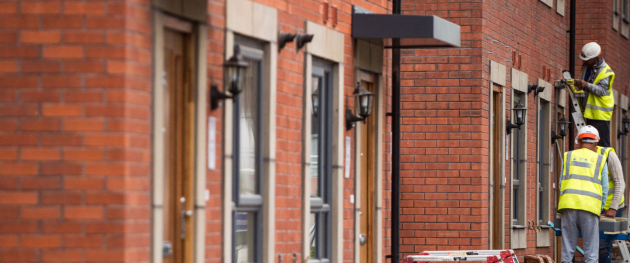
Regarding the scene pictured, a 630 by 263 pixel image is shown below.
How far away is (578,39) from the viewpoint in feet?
71.5

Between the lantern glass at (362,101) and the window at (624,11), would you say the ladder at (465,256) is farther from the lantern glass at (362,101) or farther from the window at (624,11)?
the window at (624,11)

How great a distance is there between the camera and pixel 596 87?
1491cm

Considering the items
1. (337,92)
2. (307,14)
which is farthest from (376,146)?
(307,14)

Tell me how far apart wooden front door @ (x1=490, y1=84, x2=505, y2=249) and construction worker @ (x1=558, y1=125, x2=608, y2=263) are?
1.69 m

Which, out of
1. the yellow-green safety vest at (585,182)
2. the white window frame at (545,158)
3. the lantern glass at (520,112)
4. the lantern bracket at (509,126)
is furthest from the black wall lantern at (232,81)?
the white window frame at (545,158)

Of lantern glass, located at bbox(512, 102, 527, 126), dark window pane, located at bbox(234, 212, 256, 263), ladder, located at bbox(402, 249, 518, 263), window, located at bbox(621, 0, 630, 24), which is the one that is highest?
window, located at bbox(621, 0, 630, 24)

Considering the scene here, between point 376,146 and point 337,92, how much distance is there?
1347 mm

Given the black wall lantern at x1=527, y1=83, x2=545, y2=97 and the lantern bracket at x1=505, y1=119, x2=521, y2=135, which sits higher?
the black wall lantern at x1=527, y1=83, x2=545, y2=97

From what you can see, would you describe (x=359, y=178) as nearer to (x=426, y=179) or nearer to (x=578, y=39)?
(x=426, y=179)

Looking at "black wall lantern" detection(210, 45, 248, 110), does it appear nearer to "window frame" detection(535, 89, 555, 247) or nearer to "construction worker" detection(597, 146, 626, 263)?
"construction worker" detection(597, 146, 626, 263)

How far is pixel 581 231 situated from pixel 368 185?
122 inches

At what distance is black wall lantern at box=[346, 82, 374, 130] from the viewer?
10.3 meters

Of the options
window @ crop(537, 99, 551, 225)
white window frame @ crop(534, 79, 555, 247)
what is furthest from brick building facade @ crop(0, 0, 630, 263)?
window @ crop(537, 99, 551, 225)

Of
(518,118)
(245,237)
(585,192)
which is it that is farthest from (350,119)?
(518,118)
